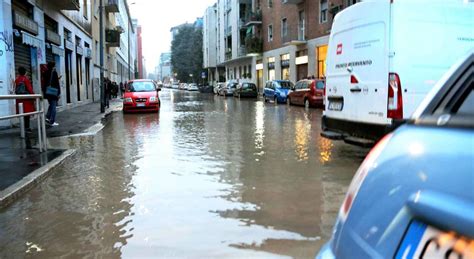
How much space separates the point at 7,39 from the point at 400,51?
11219 millimetres

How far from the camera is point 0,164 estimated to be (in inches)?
293

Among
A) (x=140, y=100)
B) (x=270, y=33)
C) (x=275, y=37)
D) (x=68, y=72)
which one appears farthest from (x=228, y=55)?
A: (x=140, y=100)

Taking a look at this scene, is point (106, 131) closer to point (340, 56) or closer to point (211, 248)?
point (340, 56)

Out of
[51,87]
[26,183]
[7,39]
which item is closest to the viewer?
[26,183]

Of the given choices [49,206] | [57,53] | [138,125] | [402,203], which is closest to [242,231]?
[49,206]

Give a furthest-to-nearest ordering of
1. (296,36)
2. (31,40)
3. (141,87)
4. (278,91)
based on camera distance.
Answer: (296,36) → (278,91) → (141,87) → (31,40)

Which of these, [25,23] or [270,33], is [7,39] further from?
[270,33]

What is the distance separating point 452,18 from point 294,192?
3.62m

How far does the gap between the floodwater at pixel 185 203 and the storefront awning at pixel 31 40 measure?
655 cm

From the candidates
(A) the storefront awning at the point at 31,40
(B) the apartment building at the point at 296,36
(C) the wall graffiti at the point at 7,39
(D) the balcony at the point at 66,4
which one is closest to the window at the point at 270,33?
(B) the apartment building at the point at 296,36

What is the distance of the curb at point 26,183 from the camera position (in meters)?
5.42

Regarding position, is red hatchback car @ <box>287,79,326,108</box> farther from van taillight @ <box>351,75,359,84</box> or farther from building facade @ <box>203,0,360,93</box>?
van taillight @ <box>351,75,359,84</box>

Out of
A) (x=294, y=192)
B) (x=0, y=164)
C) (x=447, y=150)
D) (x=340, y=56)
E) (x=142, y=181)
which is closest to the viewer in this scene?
(x=447, y=150)

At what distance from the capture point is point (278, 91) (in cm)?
2981
